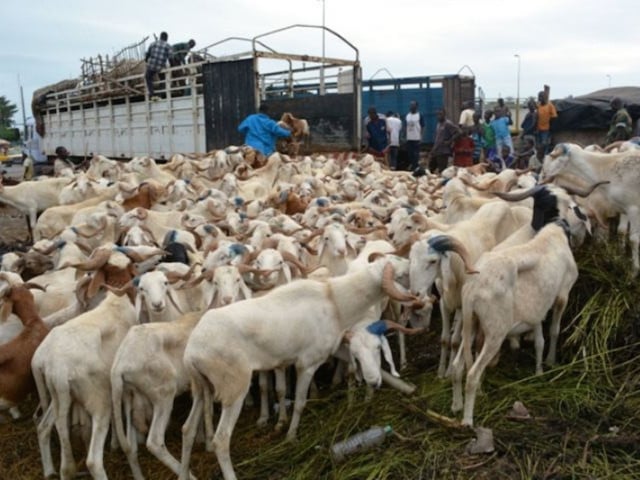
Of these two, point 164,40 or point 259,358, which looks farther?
point 164,40

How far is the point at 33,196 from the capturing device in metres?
12.9

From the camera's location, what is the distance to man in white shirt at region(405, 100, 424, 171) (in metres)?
17.7

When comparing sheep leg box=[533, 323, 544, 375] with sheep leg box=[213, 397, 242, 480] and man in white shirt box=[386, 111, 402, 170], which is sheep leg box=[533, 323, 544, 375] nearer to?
sheep leg box=[213, 397, 242, 480]

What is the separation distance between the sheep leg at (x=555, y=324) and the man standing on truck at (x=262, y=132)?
9682 millimetres

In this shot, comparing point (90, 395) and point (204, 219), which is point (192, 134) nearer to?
point (204, 219)

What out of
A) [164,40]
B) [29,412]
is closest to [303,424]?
[29,412]

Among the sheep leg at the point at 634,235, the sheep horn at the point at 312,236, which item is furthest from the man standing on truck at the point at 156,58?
the sheep leg at the point at 634,235

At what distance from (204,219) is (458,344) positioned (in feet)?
13.7

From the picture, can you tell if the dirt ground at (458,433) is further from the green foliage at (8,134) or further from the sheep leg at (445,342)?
the green foliage at (8,134)

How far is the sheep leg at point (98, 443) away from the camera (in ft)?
16.1

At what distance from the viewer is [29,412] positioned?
6.52m

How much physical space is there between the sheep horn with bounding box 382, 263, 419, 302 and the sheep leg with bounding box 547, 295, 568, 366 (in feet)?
4.47

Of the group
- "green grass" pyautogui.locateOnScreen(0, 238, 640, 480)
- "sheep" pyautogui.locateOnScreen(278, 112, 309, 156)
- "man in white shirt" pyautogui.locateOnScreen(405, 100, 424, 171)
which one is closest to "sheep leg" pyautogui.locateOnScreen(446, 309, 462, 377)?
"green grass" pyautogui.locateOnScreen(0, 238, 640, 480)

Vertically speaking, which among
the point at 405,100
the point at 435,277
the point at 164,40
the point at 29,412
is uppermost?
the point at 164,40
